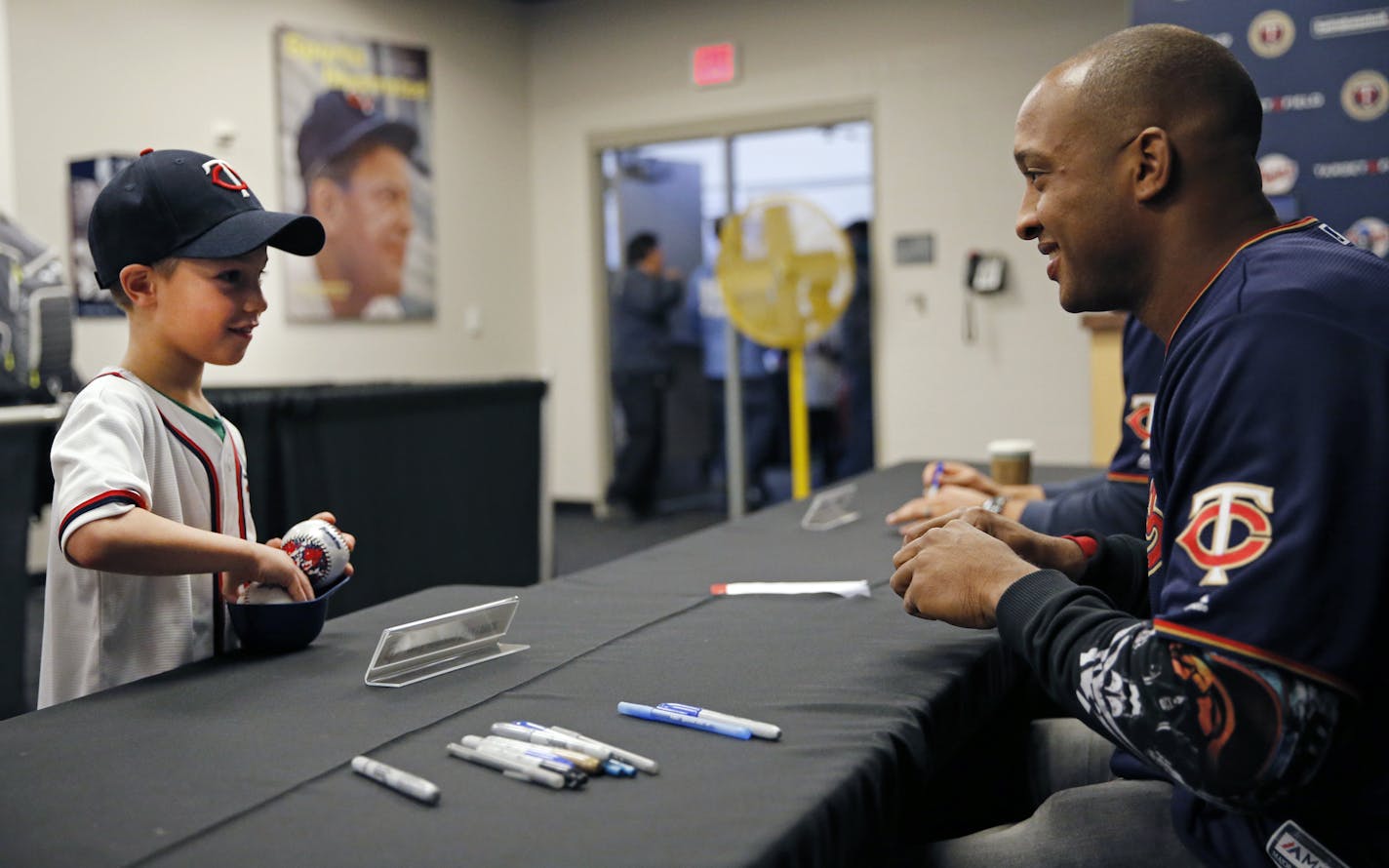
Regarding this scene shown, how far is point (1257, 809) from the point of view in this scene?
807 mm

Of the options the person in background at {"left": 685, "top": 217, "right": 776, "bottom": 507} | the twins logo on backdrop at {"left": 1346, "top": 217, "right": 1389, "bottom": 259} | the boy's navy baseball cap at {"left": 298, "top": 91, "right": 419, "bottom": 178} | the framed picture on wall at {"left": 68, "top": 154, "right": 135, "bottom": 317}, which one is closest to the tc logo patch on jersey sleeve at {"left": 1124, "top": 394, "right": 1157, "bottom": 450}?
the twins logo on backdrop at {"left": 1346, "top": 217, "right": 1389, "bottom": 259}

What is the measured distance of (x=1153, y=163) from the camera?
0.96 meters

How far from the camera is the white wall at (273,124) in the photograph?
4727mm

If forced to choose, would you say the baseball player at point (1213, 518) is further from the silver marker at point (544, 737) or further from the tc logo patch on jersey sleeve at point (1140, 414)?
the tc logo patch on jersey sleeve at point (1140, 414)

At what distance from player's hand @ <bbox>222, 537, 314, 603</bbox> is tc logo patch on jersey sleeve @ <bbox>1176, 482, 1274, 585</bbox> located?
2.82ft

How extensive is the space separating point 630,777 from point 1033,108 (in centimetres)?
70

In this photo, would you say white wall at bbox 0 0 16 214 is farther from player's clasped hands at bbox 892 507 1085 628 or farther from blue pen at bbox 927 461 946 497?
player's clasped hands at bbox 892 507 1085 628

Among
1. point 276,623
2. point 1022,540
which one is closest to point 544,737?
point 276,623

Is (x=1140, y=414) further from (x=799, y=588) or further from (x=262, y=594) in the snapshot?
(x=262, y=594)

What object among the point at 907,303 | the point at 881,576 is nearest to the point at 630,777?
the point at 881,576

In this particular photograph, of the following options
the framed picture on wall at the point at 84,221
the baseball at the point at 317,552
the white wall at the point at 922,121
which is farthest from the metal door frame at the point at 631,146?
the baseball at the point at 317,552

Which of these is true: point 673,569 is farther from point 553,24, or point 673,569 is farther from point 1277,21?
point 553,24

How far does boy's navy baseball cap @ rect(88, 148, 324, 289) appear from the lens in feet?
4.15

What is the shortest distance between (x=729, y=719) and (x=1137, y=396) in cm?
103
